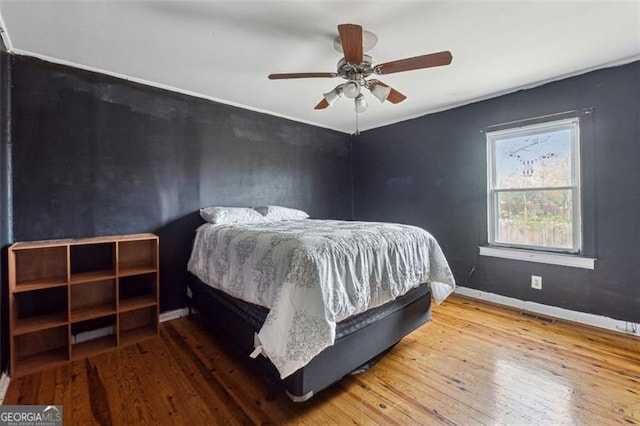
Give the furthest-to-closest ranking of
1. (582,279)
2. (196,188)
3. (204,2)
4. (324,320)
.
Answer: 1. (196,188)
2. (582,279)
3. (204,2)
4. (324,320)

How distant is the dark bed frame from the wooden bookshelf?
1.89 feet

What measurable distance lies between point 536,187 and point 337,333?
273cm

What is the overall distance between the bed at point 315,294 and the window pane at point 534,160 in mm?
1502

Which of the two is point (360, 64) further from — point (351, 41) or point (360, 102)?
point (360, 102)

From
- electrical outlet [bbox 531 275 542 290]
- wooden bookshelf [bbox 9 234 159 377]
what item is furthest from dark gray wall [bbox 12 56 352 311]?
electrical outlet [bbox 531 275 542 290]

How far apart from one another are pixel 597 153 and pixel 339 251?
2.70 m

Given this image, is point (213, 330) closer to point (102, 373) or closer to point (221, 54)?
point (102, 373)

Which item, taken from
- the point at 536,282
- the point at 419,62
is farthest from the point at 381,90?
the point at 536,282

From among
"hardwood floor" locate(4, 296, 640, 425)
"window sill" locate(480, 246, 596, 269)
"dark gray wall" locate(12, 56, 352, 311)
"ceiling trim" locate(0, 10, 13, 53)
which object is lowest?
"hardwood floor" locate(4, 296, 640, 425)

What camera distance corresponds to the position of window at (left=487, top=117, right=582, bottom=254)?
2.76m

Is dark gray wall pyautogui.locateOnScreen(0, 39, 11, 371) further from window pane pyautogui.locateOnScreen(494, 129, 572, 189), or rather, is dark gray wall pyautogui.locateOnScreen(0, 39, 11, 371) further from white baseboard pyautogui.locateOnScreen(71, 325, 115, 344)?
window pane pyautogui.locateOnScreen(494, 129, 572, 189)

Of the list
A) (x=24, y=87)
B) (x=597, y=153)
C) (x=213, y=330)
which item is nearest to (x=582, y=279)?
(x=597, y=153)

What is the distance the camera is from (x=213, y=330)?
247 centimetres

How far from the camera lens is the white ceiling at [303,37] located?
1.72 m
